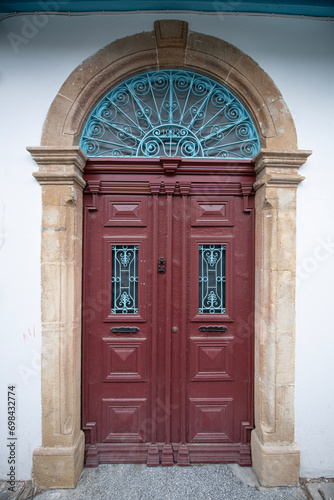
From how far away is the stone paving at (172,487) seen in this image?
108 inches

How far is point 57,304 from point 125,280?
2.33 ft

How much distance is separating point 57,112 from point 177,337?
2.57m

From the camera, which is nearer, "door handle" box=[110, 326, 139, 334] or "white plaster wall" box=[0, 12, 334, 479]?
"white plaster wall" box=[0, 12, 334, 479]

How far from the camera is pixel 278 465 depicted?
2881mm

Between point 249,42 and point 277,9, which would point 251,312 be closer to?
point 249,42

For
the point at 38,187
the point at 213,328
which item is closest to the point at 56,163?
the point at 38,187

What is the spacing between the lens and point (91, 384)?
3207 millimetres

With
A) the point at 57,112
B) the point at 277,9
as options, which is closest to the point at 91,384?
the point at 57,112

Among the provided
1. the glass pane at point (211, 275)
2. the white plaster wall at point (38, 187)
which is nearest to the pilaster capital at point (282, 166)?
the white plaster wall at point (38, 187)

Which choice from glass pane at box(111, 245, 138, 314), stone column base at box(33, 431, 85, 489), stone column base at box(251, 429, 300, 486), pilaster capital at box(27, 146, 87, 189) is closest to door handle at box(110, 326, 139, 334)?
glass pane at box(111, 245, 138, 314)

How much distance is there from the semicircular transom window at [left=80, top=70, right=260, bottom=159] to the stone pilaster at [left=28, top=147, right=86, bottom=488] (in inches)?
18.5

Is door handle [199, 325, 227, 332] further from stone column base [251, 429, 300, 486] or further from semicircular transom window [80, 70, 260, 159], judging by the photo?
semicircular transom window [80, 70, 260, 159]

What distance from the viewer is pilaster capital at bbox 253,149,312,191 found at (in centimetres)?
292

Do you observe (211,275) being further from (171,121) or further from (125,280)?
(171,121)
